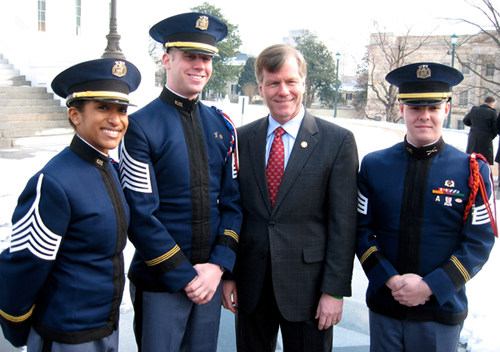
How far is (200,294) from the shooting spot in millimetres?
2180

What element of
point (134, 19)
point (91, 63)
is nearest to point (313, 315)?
point (91, 63)

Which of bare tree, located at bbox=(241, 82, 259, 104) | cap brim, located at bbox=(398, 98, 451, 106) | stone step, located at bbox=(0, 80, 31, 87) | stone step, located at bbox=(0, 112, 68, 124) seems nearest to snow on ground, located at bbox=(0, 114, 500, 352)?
cap brim, located at bbox=(398, 98, 451, 106)

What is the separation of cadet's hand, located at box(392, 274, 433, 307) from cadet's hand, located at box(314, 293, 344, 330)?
1.05ft

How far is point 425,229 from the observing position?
2209 mm

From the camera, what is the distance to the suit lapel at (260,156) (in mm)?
2414

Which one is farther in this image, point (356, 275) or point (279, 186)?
point (356, 275)

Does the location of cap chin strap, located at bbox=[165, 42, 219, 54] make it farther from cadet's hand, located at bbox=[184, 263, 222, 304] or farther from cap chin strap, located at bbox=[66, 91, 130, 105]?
cadet's hand, located at bbox=[184, 263, 222, 304]

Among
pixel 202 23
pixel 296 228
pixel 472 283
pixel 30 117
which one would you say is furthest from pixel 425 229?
pixel 30 117

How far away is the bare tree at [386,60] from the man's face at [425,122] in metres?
31.7

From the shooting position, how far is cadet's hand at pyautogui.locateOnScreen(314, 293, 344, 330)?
232 centimetres

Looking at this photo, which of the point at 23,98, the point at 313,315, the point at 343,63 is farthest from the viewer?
the point at 343,63

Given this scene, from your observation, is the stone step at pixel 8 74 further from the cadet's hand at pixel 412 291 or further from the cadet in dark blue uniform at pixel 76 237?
the cadet's hand at pixel 412 291

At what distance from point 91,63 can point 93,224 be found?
0.72 m

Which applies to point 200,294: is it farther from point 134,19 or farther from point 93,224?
point 134,19
